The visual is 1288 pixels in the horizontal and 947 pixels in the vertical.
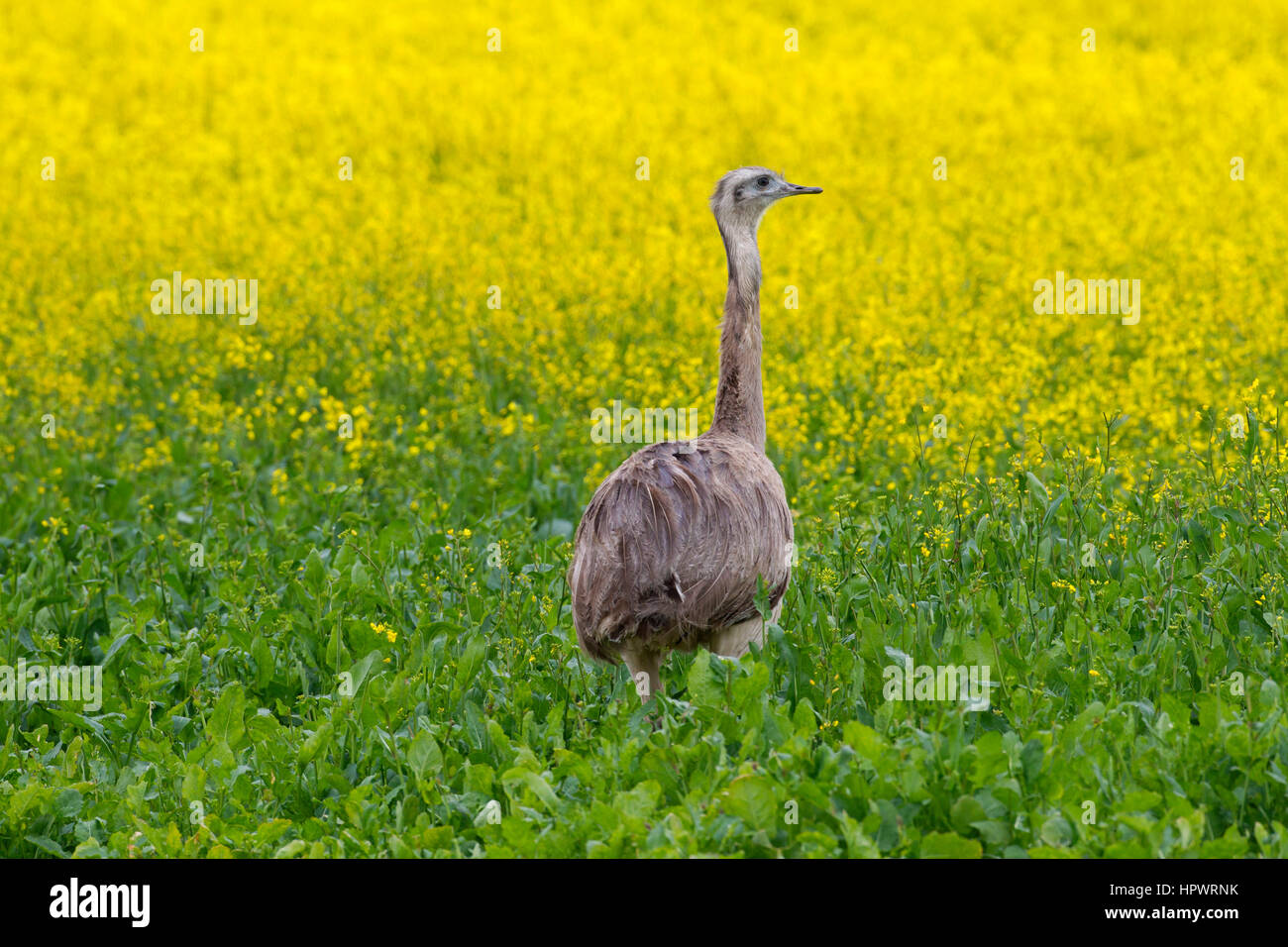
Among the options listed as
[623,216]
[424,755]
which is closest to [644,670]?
[424,755]

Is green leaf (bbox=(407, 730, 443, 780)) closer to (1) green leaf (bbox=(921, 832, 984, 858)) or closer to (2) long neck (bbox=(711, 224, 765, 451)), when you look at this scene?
(1) green leaf (bbox=(921, 832, 984, 858))

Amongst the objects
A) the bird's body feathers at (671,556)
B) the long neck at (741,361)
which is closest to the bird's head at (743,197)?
the long neck at (741,361)

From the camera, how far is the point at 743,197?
7504 millimetres

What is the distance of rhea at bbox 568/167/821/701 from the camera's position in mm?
6027

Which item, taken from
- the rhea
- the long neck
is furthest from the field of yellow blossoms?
the long neck

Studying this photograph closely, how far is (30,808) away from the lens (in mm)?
5777

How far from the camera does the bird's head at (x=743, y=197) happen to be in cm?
748

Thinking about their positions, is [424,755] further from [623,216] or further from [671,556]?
[623,216]

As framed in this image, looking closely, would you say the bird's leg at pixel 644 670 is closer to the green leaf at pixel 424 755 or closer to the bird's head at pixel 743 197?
the green leaf at pixel 424 755

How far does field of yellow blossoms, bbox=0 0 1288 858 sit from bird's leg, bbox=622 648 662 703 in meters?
0.16

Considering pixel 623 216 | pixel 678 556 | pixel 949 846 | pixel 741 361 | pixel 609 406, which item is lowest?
pixel 949 846

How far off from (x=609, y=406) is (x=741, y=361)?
4.20 m

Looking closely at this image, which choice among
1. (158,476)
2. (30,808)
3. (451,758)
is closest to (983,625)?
(451,758)
